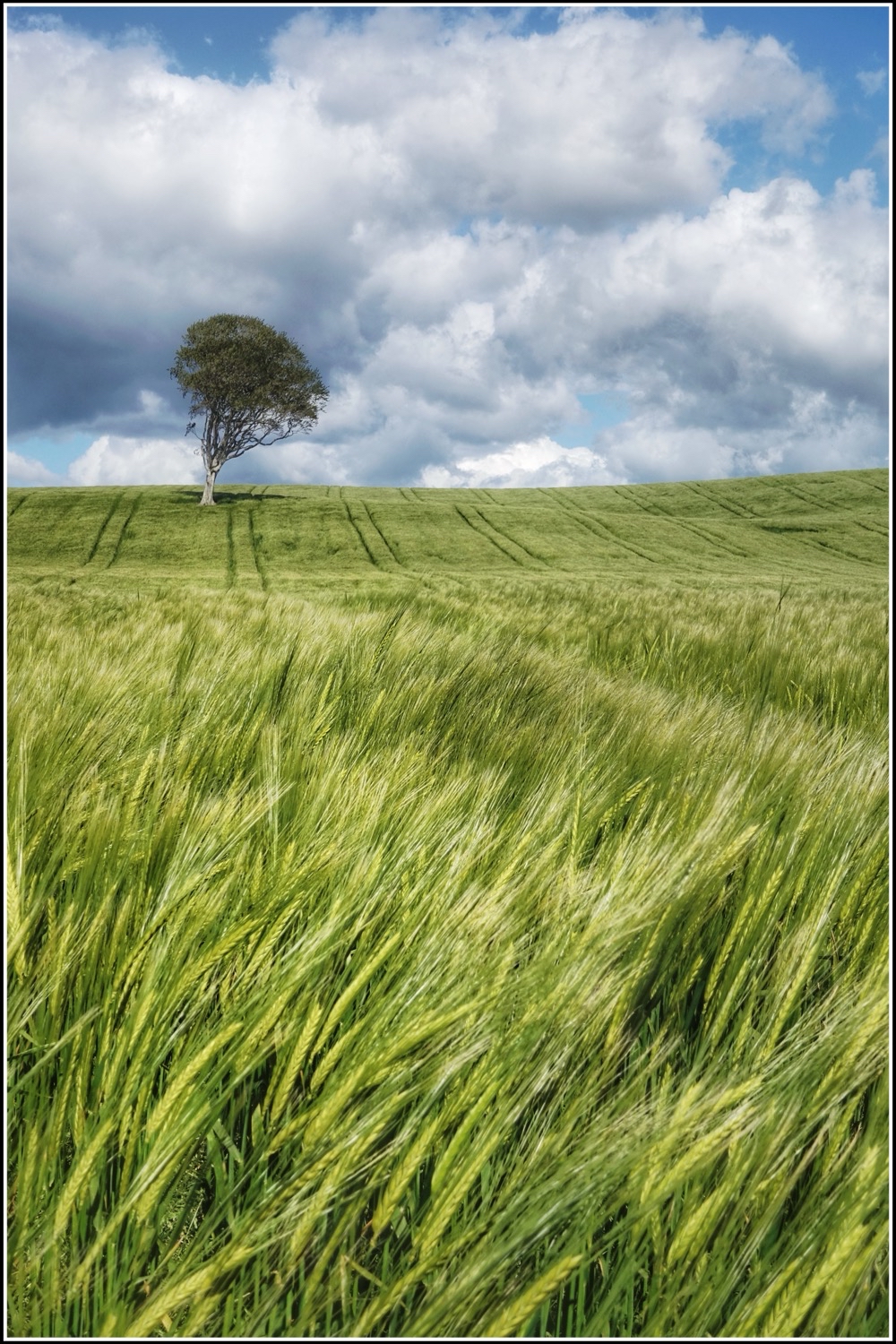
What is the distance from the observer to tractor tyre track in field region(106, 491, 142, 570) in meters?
25.8

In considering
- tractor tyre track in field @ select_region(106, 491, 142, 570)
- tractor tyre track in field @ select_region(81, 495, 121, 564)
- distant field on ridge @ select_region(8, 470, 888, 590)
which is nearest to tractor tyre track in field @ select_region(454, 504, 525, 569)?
distant field on ridge @ select_region(8, 470, 888, 590)

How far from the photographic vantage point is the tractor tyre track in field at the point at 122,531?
1017 inches

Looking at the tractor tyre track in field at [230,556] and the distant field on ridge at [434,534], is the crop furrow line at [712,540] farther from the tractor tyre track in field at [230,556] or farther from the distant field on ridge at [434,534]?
the tractor tyre track in field at [230,556]

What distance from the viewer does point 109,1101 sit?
68 cm

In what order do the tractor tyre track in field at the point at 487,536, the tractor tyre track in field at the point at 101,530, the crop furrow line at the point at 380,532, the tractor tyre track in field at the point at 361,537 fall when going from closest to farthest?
the tractor tyre track in field at the point at 101,530
the tractor tyre track in field at the point at 361,537
the crop furrow line at the point at 380,532
the tractor tyre track in field at the point at 487,536

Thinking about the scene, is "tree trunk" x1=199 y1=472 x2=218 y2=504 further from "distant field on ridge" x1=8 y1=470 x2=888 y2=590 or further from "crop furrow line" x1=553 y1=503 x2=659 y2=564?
"crop furrow line" x1=553 y1=503 x2=659 y2=564

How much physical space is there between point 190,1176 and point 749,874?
840mm

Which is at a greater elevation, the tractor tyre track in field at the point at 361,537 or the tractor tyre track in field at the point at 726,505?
the tractor tyre track in field at the point at 726,505

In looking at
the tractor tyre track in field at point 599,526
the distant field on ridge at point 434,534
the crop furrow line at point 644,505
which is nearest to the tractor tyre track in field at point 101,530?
the distant field on ridge at point 434,534

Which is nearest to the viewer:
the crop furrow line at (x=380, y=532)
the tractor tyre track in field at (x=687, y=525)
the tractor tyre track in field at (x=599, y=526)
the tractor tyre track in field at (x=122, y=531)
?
the tractor tyre track in field at (x=122, y=531)

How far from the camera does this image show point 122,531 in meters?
30.1

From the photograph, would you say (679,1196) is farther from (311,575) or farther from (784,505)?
(784,505)

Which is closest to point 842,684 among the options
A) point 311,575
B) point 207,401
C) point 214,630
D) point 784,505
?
point 214,630

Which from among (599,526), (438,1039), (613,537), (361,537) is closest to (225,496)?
(361,537)
